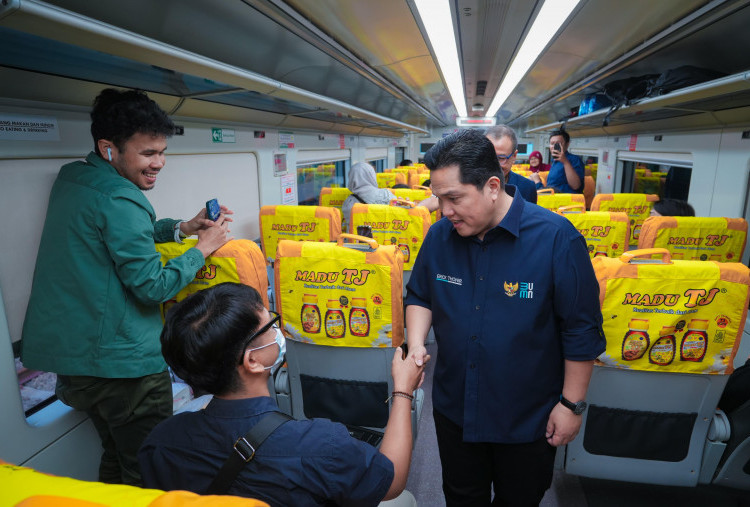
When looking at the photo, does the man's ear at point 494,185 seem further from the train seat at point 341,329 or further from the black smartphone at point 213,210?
the black smartphone at point 213,210

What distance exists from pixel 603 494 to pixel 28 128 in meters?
3.77

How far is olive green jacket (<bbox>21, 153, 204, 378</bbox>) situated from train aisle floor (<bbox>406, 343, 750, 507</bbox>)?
5.95 feet

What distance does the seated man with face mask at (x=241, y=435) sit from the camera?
100 cm

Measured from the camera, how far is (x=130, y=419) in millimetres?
1820

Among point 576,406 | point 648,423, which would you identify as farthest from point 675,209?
point 576,406

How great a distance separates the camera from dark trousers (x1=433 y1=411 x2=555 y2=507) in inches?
63.4

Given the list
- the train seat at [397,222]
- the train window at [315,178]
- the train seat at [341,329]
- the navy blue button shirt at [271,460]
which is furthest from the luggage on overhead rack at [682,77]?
the train window at [315,178]

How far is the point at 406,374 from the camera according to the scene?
1397mm

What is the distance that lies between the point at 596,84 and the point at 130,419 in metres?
5.29

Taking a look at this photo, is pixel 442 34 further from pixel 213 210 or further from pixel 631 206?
pixel 631 206

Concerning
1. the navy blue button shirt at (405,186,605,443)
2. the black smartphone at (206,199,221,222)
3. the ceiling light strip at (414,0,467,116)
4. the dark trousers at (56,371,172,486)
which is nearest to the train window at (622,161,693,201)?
the ceiling light strip at (414,0,467,116)

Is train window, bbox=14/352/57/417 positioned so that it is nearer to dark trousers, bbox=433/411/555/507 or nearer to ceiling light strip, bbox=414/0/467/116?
dark trousers, bbox=433/411/555/507

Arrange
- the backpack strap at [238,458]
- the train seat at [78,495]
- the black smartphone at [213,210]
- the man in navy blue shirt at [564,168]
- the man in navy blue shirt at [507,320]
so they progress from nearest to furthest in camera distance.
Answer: the train seat at [78,495]
the backpack strap at [238,458]
the man in navy blue shirt at [507,320]
the black smartphone at [213,210]
the man in navy blue shirt at [564,168]

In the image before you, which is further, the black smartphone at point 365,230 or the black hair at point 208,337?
the black smartphone at point 365,230
